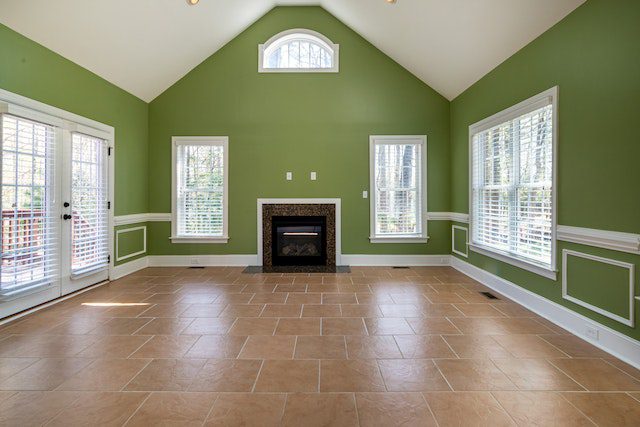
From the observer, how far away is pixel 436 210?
5.61 metres

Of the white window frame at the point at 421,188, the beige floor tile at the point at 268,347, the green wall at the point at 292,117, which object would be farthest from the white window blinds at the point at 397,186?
the beige floor tile at the point at 268,347

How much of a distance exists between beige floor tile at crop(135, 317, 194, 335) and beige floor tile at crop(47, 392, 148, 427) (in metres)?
0.91

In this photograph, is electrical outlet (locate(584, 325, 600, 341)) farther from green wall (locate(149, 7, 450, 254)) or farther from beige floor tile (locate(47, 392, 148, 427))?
beige floor tile (locate(47, 392, 148, 427))

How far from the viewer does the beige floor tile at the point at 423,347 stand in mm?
2436

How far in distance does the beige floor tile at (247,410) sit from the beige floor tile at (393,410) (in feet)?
1.48

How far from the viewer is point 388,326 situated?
9.80 ft

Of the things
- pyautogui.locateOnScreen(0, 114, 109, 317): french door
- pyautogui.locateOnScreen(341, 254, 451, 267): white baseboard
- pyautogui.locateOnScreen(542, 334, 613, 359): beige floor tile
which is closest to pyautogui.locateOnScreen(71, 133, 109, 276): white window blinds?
pyautogui.locateOnScreen(0, 114, 109, 317): french door

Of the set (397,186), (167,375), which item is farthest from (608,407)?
(397,186)

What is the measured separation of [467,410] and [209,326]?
7.06ft

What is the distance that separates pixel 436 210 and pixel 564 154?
269 centimetres

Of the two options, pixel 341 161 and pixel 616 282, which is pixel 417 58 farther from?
pixel 616 282

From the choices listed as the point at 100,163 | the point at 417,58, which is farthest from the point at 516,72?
the point at 100,163

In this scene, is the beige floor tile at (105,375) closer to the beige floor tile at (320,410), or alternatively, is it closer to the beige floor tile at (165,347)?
the beige floor tile at (165,347)

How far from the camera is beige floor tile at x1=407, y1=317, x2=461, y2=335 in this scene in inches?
113
